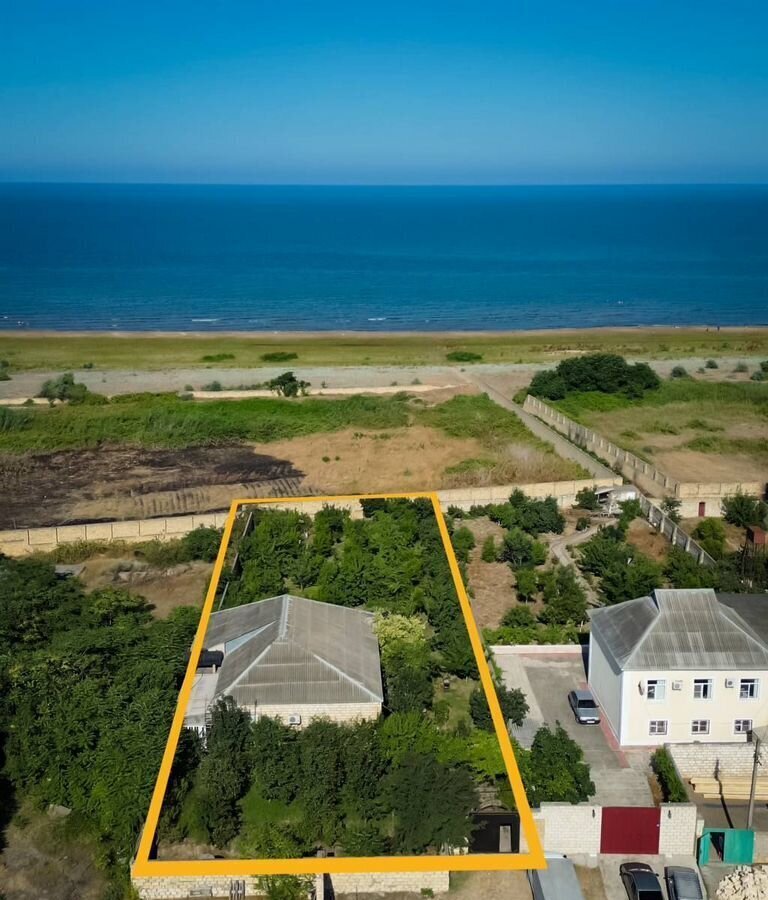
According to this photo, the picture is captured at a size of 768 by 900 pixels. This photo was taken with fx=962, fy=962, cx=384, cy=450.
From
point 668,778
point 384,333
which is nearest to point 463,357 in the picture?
point 384,333

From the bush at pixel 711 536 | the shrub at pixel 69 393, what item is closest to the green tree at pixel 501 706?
the bush at pixel 711 536

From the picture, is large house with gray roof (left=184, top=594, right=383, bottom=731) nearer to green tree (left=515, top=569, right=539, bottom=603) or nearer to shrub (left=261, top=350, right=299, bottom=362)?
green tree (left=515, top=569, right=539, bottom=603)

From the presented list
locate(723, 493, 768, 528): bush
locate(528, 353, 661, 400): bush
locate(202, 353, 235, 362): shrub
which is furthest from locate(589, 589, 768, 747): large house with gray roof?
locate(202, 353, 235, 362): shrub

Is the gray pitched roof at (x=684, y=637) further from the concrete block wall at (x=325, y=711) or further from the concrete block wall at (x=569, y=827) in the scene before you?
the concrete block wall at (x=325, y=711)

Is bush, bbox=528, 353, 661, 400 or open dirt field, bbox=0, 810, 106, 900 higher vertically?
bush, bbox=528, 353, 661, 400

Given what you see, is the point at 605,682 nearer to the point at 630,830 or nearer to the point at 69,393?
the point at 630,830

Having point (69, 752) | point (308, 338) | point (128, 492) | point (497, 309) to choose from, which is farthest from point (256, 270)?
point (69, 752)

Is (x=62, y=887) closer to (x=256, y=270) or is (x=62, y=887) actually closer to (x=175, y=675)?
(x=175, y=675)
